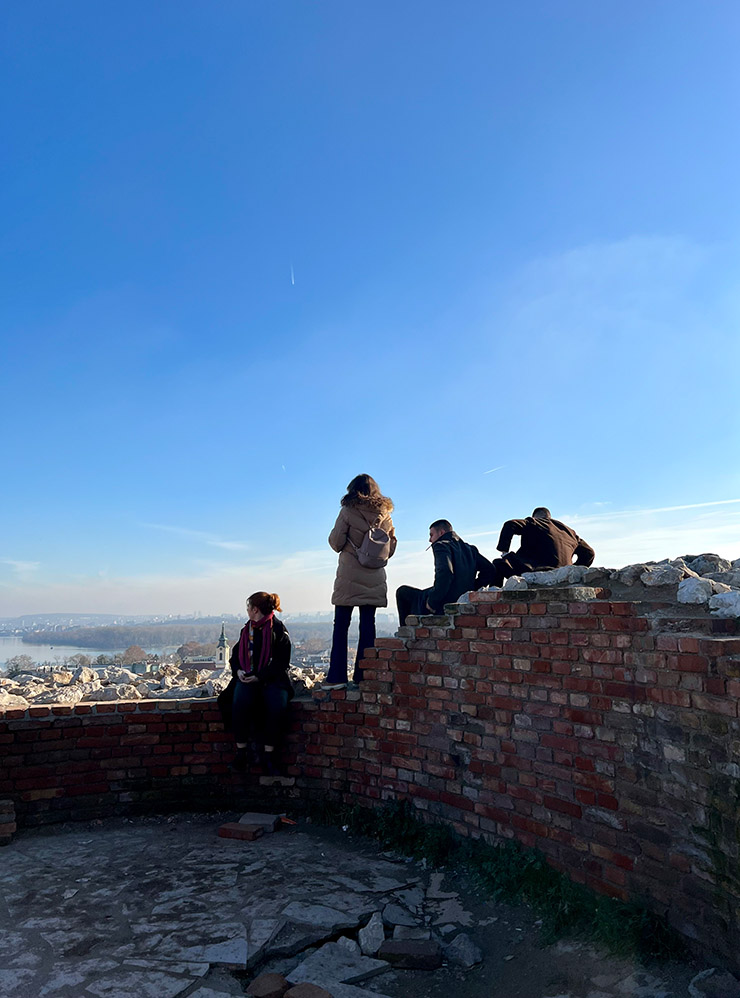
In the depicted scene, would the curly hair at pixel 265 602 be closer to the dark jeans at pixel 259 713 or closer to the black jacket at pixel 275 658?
the black jacket at pixel 275 658

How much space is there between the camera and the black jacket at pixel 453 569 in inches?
229

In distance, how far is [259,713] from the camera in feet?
18.3

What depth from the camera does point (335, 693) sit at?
217 inches

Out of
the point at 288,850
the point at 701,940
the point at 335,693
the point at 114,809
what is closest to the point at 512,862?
the point at 701,940

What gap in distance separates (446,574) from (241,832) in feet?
8.29

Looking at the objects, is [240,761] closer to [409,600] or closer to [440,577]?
[409,600]

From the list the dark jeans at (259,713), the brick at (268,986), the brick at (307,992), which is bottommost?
the brick at (268,986)

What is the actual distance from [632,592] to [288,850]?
9.53ft

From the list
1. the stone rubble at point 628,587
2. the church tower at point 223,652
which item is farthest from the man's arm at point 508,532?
the church tower at point 223,652

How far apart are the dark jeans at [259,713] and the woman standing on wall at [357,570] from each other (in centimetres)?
50

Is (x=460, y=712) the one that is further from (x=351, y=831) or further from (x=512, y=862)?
(x=351, y=831)

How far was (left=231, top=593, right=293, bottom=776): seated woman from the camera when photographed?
5.49 meters

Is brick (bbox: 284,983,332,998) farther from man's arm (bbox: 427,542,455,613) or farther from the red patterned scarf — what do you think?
man's arm (bbox: 427,542,455,613)

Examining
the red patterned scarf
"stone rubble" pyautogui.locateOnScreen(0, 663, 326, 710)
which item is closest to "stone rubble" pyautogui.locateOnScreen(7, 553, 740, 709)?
"stone rubble" pyautogui.locateOnScreen(0, 663, 326, 710)
